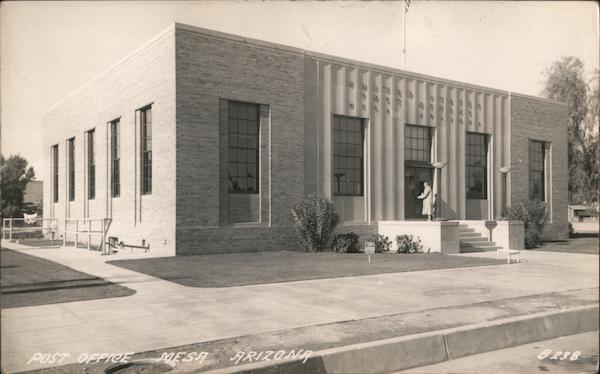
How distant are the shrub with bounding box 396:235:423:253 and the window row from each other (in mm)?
9660

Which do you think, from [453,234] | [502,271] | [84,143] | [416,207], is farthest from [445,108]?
[84,143]

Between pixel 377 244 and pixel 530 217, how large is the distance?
8.88 meters

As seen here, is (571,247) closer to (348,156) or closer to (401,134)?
(401,134)

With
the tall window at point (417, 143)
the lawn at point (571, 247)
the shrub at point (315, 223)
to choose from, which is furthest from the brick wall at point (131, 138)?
the lawn at point (571, 247)

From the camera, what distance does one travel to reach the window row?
67.1 ft

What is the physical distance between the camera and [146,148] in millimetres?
20594

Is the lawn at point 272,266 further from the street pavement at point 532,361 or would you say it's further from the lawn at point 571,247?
the lawn at point 571,247

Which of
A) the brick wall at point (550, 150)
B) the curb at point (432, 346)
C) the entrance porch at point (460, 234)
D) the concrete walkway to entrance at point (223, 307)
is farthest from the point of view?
the brick wall at point (550, 150)

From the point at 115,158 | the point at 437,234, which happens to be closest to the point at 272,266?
the point at 437,234

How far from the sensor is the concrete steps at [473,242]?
21.3 meters

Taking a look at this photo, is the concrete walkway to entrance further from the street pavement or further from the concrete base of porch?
the concrete base of porch

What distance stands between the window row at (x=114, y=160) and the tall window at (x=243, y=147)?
331 centimetres

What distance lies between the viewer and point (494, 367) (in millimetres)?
6066

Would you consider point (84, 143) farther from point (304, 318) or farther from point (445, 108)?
point (304, 318)
